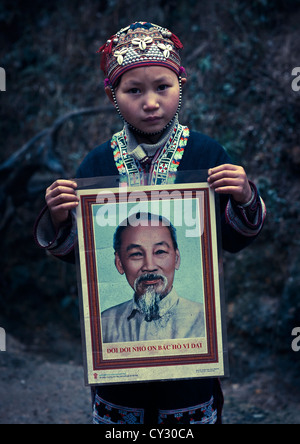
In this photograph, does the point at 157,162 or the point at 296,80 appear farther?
the point at 296,80

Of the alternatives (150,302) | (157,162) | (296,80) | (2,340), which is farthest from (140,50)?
(2,340)

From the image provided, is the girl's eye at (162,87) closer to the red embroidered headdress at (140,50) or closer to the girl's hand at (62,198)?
the red embroidered headdress at (140,50)

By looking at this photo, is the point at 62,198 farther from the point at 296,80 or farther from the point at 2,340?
the point at 296,80

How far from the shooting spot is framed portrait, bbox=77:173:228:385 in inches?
55.4

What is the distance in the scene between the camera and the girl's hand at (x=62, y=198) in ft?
4.55

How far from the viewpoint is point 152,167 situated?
1493mm

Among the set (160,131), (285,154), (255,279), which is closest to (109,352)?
(160,131)

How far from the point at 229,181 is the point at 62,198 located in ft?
1.50

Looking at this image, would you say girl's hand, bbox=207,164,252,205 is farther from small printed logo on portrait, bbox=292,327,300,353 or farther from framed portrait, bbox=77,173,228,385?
small printed logo on portrait, bbox=292,327,300,353

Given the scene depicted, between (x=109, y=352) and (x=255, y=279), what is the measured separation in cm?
228

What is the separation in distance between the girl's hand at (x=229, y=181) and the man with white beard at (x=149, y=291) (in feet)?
0.58

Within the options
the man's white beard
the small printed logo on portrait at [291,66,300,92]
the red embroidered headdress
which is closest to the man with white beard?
the man's white beard

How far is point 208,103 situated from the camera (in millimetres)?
4027

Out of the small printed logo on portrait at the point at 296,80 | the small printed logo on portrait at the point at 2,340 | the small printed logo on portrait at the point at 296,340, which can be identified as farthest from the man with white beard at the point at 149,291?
the small printed logo on portrait at the point at 296,80
